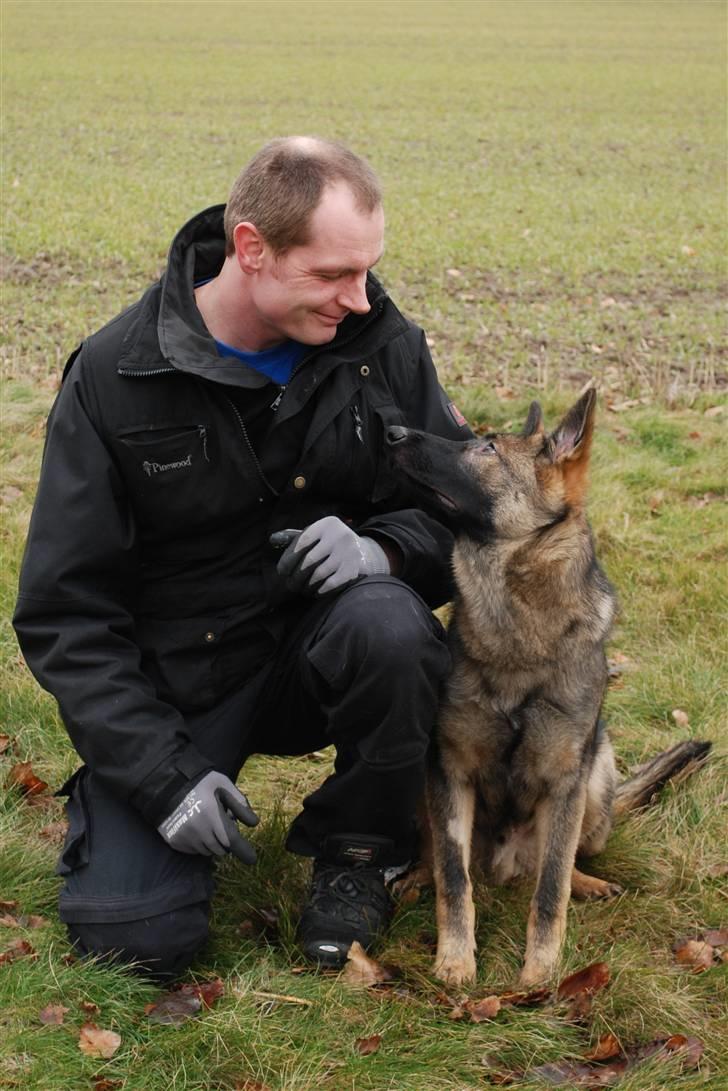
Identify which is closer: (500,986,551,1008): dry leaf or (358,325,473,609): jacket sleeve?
(500,986,551,1008): dry leaf

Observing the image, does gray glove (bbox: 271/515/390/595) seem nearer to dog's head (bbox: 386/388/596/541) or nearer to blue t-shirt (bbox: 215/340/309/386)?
dog's head (bbox: 386/388/596/541)

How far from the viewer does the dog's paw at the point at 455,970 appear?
3.15m

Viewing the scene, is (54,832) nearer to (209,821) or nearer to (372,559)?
(209,821)

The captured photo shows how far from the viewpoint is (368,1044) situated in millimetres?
2801

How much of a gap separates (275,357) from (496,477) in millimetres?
729

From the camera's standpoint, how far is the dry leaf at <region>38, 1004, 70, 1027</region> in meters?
2.79

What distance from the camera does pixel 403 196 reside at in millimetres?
17000

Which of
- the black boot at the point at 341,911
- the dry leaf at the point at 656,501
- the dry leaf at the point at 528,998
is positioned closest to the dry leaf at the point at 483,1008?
the dry leaf at the point at 528,998

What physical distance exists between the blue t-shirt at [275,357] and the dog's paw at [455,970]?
1658 mm

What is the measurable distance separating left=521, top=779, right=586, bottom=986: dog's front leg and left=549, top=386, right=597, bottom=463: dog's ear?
3.00ft

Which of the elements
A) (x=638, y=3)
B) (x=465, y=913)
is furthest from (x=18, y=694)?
(x=638, y=3)

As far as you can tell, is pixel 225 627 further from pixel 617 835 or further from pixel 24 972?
pixel 617 835

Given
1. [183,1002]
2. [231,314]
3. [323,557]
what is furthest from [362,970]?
[231,314]

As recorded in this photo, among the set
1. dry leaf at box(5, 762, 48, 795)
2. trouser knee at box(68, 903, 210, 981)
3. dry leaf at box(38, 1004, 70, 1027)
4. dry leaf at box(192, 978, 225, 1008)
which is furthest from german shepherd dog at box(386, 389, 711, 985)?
dry leaf at box(5, 762, 48, 795)
